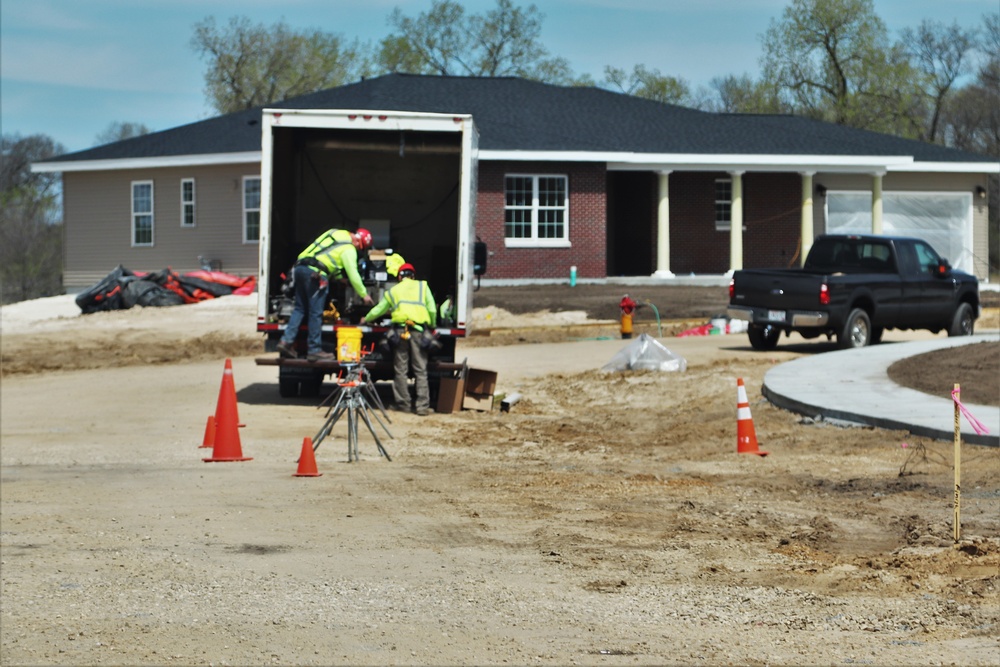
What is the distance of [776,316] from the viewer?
21891mm

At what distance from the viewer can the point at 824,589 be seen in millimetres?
7453

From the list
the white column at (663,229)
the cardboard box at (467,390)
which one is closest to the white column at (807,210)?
the white column at (663,229)

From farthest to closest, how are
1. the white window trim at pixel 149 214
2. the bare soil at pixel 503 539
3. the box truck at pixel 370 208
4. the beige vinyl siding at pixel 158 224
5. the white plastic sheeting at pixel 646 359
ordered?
the white window trim at pixel 149 214
the beige vinyl siding at pixel 158 224
the white plastic sheeting at pixel 646 359
the box truck at pixel 370 208
the bare soil at pixel 503 539

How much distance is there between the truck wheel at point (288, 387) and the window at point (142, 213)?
2120 cm

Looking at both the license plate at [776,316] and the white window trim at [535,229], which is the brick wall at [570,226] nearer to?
the white window trim at [535,229]

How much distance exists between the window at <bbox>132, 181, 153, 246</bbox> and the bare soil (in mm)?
21301

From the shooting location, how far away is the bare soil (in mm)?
6535

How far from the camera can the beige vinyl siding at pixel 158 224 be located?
37.1 meters

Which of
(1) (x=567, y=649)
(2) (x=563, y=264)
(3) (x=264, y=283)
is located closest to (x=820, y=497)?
(1) (x=567, y=649)

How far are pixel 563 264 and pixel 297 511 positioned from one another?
26.2m

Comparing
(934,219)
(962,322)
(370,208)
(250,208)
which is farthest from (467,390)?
(934,219)

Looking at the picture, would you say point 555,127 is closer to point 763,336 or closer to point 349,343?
point 763,336

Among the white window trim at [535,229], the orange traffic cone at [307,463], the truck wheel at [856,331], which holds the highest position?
the white window trim at [535,229]

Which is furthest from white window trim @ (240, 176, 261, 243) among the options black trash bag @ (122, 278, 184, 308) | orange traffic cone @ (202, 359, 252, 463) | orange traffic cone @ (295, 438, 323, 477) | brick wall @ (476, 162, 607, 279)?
orange traffic cone @ (295, 438, 323, 477)
